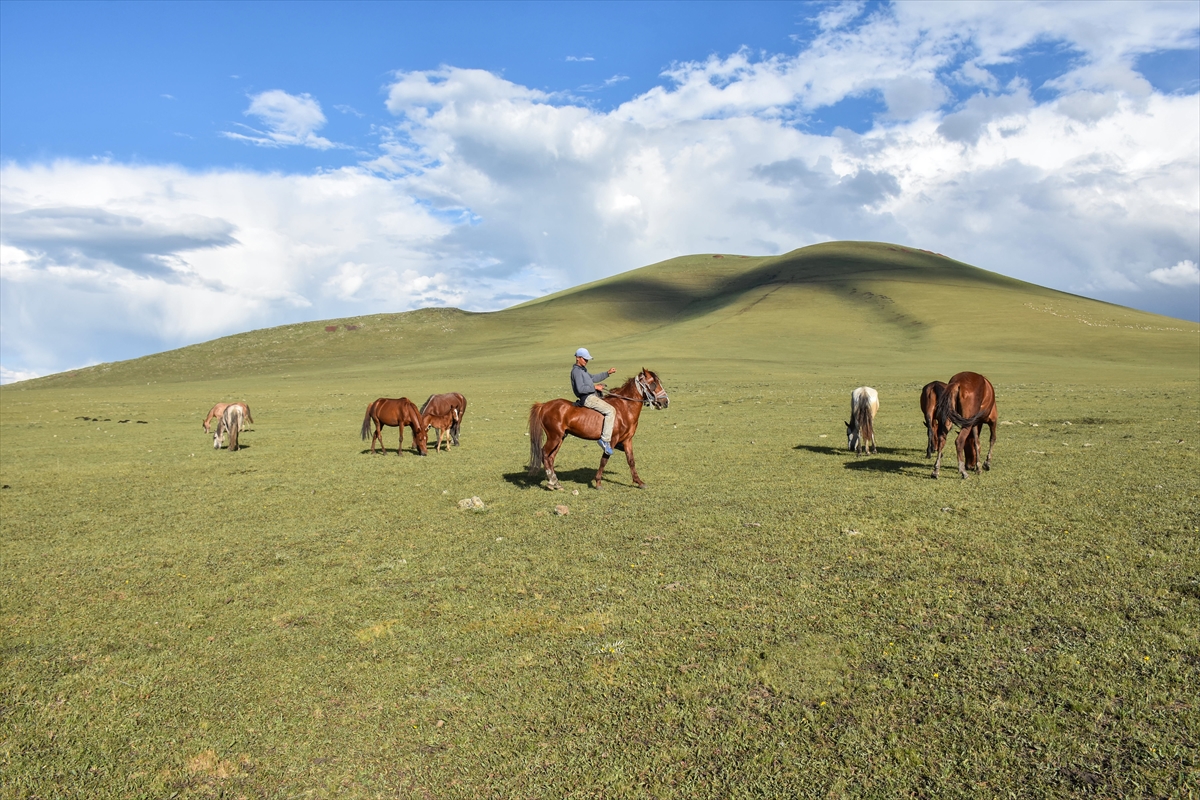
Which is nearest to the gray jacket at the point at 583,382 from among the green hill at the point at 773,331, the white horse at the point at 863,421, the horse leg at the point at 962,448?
the horse leg at the point at 962,448

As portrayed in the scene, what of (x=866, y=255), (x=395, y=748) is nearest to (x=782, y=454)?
(x=395, y=748)

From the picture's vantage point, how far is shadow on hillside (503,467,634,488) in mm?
16328

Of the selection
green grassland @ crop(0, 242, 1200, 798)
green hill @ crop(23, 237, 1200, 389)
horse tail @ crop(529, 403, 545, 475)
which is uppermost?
green hill @ crop(23, 237, 1200, 389)

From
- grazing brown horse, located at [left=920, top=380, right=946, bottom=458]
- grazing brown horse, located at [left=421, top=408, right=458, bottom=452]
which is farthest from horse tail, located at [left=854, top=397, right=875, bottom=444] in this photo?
grazing brown horse, located at [left=421, top=408, right=458, bottom=452]

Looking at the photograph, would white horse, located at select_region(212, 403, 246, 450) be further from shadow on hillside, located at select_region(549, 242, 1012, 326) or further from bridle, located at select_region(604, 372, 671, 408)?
shadow on hillside, located at select_region(549, 242, 1012, 326)

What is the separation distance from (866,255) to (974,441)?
14292cm

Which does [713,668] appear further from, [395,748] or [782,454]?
[782,454]

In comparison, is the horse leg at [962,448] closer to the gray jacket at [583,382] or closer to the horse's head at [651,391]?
the horse's head at [651,391]

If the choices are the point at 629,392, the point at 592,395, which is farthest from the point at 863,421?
the point at 592,395

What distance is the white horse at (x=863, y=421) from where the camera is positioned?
1916cm

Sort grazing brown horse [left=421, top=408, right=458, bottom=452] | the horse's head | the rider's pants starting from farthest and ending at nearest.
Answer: grazing brown horse [left=421, top=408, right=458, bottom=452] → the horse's head → the rider's pants

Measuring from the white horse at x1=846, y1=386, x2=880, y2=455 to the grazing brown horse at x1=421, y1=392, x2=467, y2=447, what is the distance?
478 inches

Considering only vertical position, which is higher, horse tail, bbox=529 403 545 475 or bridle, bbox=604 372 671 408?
bridle, bbox=604 372 671 408

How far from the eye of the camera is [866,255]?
481 ft
